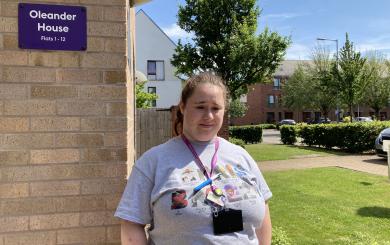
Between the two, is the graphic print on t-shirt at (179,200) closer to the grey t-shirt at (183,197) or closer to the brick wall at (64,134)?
the grey t-shirt at (183,197)

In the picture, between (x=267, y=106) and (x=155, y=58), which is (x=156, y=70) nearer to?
(x=155, y=58)

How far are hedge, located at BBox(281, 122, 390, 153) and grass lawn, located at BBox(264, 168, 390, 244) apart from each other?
20.4 feet

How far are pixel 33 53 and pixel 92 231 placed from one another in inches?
46.1

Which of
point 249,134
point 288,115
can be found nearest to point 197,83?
point 249,134

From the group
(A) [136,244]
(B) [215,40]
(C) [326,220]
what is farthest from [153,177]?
(B) [215,40]

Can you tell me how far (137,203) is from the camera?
75.3 inches

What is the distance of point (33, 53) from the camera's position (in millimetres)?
2619

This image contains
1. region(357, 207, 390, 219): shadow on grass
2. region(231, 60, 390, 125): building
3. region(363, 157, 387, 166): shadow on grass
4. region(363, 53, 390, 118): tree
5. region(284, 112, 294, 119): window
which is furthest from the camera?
region(284, 112, 294, 119): window

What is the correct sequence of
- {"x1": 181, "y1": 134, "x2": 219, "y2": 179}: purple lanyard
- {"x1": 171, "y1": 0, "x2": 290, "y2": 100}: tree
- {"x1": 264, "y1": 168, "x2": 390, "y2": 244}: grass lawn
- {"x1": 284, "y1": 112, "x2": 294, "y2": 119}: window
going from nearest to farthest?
{"x1": 181, "y1": 134, "x2": 219, "y2": 179}: purple lanyard, {"x1": 264, "y1": 168, "x2": 390, "y2": 244}: grass lawn, {"x1": 171, "y1": 0, "x2": 290, "y2": 100}: tree, {"x1": 284, "y1": 112, "x2": 294, "y2": 119}: window

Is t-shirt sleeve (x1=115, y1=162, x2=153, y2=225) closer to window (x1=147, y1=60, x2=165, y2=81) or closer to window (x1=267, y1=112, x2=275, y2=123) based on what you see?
window (x1=147, y1=60, x2=165, y2=81)

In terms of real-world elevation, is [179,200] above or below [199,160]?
below

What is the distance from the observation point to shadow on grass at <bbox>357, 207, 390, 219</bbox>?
263 inches

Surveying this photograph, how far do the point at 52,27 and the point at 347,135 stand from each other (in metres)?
16.5

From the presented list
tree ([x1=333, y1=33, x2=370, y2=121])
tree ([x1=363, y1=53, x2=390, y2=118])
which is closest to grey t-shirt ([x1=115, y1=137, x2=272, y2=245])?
tree ([x1=333, y1=33, x2=370, y2=121])
